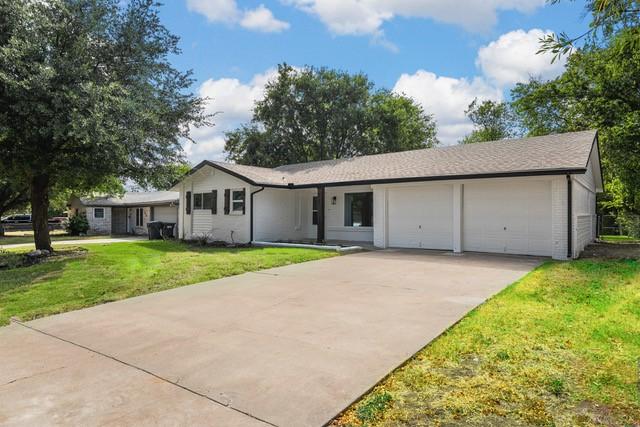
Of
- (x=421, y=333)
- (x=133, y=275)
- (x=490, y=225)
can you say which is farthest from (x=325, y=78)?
(x=421, y=333)

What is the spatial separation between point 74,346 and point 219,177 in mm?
13577

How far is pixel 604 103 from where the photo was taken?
56.4ft

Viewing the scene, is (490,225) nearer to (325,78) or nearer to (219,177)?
(219,177)

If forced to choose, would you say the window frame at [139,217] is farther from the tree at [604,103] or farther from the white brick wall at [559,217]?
the white brick wall at [559,217]

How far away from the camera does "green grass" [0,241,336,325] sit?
6.61m

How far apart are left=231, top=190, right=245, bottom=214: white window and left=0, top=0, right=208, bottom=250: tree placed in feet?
11.0

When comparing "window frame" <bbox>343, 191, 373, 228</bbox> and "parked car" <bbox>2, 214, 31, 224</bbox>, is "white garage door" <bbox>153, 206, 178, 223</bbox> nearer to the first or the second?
"window frame" <bbox>343, 191, 373, 228</bbox>

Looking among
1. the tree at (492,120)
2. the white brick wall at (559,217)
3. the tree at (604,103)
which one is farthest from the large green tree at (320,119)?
the white brick wall at (559,217)

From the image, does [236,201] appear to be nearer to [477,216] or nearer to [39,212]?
[39,212]

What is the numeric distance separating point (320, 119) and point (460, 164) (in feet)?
66.7

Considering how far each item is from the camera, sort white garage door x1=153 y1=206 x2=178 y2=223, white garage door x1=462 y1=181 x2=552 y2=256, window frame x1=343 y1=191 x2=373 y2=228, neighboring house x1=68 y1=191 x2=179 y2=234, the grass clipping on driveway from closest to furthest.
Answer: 1. the grass clipping on driveway
2. white garage door x1=462 y1=181 x2=552 y2=256
3. window frame x1=343 y1=191 x2=373 y2=228
4. white garage door x1=153 y1=206 x2=178 y2=223
5. neighboring house x1=68 y1=191 x2=179 y2=234

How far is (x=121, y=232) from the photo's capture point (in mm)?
29922

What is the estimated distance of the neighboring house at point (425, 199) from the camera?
11.6 m

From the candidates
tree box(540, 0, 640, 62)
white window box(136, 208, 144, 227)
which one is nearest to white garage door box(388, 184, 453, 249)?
tree box(540, 0, 640, 62)
